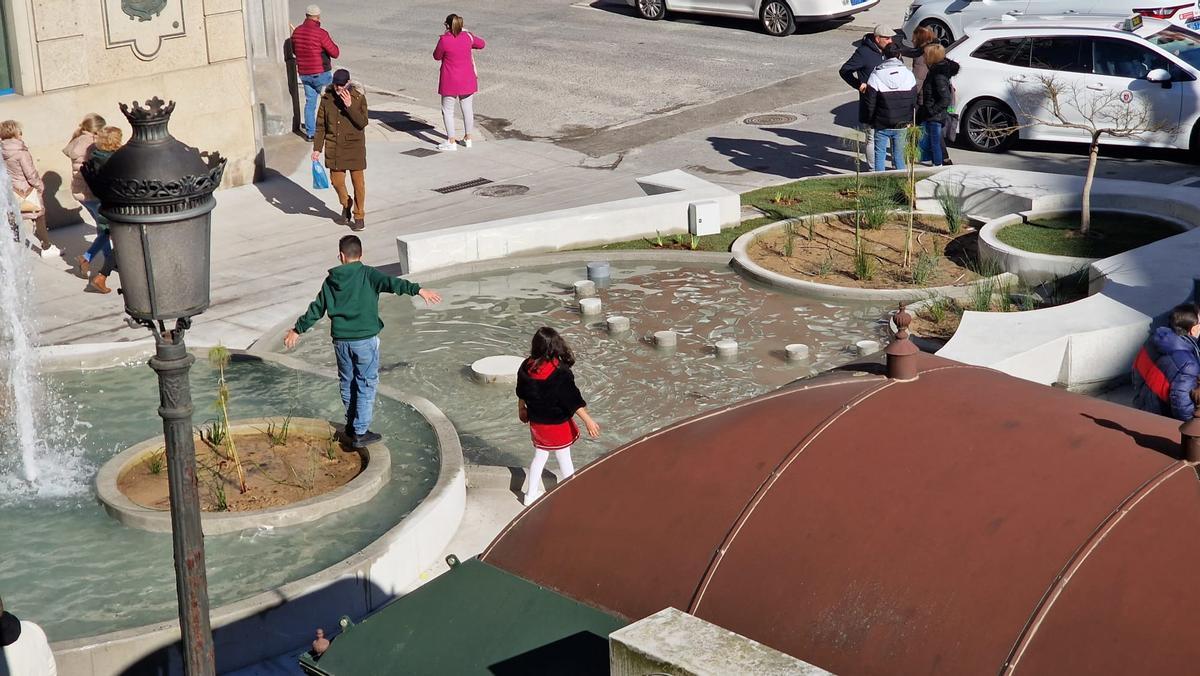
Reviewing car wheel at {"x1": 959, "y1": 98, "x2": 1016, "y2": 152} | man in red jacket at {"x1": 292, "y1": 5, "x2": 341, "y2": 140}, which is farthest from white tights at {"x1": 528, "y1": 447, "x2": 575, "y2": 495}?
man in red jacket at {"x1": 292, "y1": 5, "x2": 341, "y2": 140}

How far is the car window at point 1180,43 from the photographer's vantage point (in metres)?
18.3

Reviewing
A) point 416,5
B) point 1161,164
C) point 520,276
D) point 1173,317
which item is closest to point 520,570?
point 1173,317

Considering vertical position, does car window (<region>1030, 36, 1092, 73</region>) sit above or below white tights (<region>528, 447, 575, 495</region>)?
above

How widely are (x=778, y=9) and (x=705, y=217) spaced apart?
1254cm

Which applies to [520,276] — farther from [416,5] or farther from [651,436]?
[416,5]

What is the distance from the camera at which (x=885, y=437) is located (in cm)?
514

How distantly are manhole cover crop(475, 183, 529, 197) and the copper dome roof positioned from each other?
41.3 feet

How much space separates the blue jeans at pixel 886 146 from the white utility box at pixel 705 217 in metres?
3.03

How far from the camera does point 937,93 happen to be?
58.4ft

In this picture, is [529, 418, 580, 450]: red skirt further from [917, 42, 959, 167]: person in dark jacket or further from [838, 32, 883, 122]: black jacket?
[917, 42, 959, 167]: person in dark jacket

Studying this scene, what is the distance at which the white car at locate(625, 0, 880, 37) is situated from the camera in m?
26.4

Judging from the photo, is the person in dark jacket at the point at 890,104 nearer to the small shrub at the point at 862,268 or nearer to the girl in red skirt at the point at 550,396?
the small shrub at the point at 862,268

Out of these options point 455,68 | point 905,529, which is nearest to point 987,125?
point 455,68

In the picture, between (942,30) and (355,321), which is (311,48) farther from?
(355,321)
